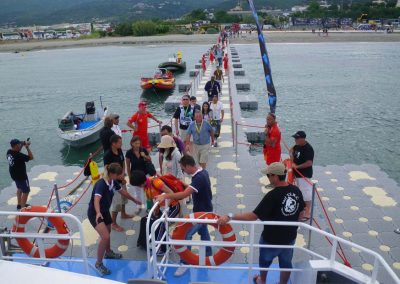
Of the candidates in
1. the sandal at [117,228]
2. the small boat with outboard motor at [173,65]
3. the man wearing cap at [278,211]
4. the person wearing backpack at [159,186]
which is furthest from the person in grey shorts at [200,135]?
the small boat with outboard motor at [173,65]

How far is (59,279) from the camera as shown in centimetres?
297

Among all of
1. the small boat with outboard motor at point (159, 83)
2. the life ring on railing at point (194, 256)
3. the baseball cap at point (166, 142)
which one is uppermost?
the baseball cap at point (166, 142)

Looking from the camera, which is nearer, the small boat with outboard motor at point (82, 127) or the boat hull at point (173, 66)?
the small boat with outboard motor at point (82, 127)

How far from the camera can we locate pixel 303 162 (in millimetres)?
6992

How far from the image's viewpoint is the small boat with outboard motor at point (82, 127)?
14.5 meters

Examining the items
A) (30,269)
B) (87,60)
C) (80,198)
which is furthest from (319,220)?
(87,60)

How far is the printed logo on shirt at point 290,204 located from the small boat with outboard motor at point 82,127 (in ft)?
38.3

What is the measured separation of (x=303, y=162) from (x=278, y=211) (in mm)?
2765

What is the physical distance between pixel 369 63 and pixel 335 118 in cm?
2294

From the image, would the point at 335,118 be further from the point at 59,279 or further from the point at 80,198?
the point at 59,279

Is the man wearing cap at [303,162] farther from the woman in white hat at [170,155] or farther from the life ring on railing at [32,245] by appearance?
the life ring on railing at [32,245]

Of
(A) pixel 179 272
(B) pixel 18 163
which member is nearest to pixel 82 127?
(B) pixel 18 163

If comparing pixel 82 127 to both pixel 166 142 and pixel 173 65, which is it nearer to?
pixel 166 142

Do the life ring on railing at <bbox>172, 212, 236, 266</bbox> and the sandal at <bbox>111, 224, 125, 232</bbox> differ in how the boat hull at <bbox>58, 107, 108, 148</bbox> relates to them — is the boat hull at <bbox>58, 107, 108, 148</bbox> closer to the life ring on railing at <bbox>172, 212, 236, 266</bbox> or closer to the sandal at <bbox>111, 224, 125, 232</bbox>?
the sandal at <bbox>111, 224, 125, 232</bbox>
